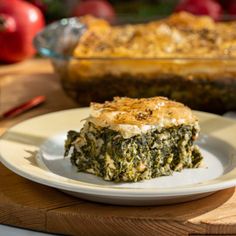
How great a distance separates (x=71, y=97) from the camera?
8.08 ft

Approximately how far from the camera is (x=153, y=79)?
7.64 ft

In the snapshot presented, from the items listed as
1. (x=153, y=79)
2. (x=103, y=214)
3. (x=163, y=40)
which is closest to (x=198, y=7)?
(x=163, y=40)

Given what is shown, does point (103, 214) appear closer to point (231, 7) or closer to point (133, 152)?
point (133, 152)

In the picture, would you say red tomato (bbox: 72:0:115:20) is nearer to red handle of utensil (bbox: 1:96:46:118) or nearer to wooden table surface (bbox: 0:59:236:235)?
red handle of utensil (bbox: 1:96:46:118)

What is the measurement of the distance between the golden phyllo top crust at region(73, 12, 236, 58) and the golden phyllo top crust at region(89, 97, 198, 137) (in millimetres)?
543

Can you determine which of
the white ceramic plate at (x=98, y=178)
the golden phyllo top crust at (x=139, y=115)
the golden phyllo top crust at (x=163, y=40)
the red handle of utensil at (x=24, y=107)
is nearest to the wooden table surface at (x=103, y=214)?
the white ceramic plate at (x=98, y=178)

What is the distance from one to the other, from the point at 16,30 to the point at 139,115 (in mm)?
1576

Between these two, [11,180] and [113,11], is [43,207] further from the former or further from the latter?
[113,11]

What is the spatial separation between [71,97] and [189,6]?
1.32 meters

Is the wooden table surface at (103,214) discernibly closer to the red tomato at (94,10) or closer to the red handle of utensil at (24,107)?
the red handle of utensil at (24,107)

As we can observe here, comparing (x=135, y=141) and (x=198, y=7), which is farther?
(x=198, y=7)

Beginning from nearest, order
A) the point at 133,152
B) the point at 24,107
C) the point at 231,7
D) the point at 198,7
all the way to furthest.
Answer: the point at 133,152 → the point at 24,107 → the point at 198,7 → the point at 231,7

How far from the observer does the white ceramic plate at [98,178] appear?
1.58 meters

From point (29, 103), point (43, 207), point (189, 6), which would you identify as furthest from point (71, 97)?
point (189, 6)
